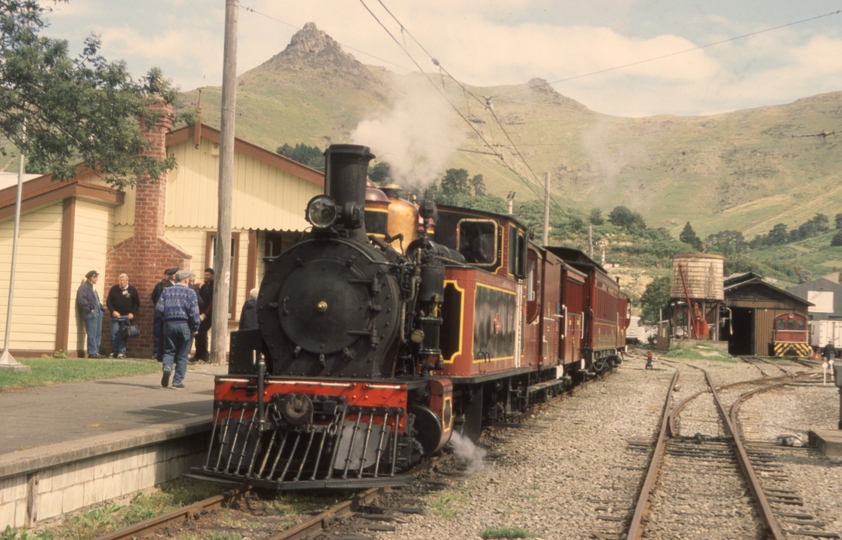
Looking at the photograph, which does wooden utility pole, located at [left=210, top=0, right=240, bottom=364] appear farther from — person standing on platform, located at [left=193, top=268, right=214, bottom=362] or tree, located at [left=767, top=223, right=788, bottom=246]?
tree, located at [left=767, top=223, right=788, bottom=246]

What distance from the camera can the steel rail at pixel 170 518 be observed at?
5993 millimetres

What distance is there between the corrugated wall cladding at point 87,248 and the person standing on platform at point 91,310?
0.74 feet

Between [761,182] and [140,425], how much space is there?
645 ft

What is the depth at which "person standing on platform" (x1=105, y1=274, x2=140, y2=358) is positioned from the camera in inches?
659

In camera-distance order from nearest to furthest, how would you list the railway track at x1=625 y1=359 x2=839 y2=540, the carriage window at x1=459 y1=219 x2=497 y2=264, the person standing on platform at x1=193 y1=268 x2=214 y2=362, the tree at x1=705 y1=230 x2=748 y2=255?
1. the railway track at x1=625 y1=359 x2=839 y2=540
2. the carriage window at x1=459 y1=219 x2=497 y2=264
3. the person standing on platform at x1=193 y1=268 x2=214 y2=362
4. the tree at x1=705 y1=230 x2=748 y2=255

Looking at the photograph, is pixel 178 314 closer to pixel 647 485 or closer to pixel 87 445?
pixel 87 445

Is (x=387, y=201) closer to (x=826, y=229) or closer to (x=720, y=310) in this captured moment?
(x=720, y=310)

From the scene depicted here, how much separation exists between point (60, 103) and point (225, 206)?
3.64m

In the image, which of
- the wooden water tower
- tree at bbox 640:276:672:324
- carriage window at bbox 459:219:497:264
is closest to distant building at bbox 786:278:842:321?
tree at bbox 640:276:672:324

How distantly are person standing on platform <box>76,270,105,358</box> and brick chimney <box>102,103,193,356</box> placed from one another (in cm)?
77

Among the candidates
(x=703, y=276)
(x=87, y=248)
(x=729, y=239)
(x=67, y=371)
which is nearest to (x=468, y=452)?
(x=67, y=371)

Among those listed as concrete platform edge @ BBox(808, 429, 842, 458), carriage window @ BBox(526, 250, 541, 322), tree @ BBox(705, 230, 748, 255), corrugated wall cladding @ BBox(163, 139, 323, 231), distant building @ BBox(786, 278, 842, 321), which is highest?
tree @ BBox(705, 230, 748, 255)

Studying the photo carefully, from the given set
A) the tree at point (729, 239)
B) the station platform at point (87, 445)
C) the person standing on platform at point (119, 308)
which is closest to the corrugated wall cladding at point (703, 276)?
the person standing on platform at point (119, 308)

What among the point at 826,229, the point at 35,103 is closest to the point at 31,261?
the point at 35,103
